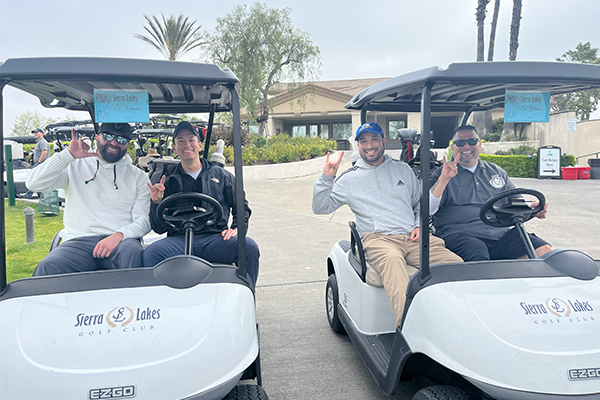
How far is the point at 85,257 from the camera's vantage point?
8.12 feet

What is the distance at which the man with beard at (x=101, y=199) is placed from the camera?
2471 millimetres

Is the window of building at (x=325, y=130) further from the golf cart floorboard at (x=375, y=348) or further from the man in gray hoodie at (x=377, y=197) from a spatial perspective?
the golf cart floorboard at (x=375, y=348)

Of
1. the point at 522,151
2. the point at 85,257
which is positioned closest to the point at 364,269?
the point at 85,257

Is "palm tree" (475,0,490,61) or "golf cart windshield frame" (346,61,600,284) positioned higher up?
"palm tree" (475,0,490,61)

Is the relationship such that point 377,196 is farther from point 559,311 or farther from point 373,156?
point 559,311

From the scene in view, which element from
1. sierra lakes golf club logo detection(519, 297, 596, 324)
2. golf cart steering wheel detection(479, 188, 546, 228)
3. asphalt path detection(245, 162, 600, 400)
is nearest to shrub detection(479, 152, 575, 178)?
asphalt path detection(245, 162, 600, 400)

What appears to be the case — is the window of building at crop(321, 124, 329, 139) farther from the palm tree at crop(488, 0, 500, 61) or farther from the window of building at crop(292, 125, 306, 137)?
the palm tree at crop(488, 0, 500, 61)

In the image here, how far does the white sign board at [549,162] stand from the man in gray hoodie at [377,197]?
1206 cm

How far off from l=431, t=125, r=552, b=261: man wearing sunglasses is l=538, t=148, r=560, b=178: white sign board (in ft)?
37.8

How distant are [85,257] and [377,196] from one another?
72.1 inches

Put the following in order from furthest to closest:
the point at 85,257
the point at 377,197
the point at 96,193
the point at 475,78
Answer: the point at 377,197
the point at 96,193
the point at 85,257
the point at 475,78

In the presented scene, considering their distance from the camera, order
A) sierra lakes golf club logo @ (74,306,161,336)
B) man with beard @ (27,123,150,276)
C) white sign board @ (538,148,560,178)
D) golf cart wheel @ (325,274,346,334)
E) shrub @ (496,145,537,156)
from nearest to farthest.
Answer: sierra lakes golf club logo @ (74,306,161,336)
man with beard @ (27,123,150,276)
golf cart wheel @ (325,274,346,334)
white sign board @ (538,148,560,178)
shrub @ (496,145,537,156)

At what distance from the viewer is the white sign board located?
1303cm

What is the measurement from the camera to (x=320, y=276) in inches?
183
